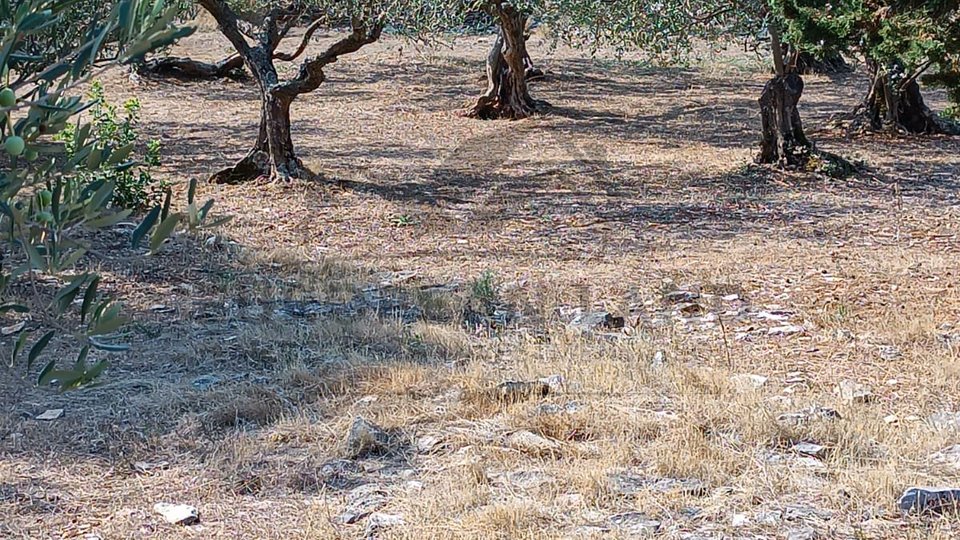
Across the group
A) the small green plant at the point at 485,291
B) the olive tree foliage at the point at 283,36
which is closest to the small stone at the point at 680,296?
the small green plant at the point at 485,291

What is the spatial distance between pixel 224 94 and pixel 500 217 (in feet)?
32.8

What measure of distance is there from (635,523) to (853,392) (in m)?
1.95

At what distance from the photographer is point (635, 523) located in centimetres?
364

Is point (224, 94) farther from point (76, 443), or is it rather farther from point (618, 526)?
point (618, 526)

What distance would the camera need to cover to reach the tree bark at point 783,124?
1185cm

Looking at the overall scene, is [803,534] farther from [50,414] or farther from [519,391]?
[50,414]

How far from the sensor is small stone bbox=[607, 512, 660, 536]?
3.56 metres

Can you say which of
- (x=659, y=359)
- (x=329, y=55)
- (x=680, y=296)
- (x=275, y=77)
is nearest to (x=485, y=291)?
(x=680, y=296)

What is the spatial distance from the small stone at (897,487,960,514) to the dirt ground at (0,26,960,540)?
0.13 ft

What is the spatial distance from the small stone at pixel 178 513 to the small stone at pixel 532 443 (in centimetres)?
130

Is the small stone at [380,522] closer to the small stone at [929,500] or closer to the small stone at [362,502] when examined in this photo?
the small stone at [362,502]

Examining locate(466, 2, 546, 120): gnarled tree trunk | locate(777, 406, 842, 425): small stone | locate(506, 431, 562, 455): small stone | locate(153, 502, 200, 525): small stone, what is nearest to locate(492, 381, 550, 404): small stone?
locate(506, 431, 562, 455): small stone

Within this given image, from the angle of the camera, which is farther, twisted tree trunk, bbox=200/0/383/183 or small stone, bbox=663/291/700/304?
twisted tree trunk, bbox=200/0/383/183

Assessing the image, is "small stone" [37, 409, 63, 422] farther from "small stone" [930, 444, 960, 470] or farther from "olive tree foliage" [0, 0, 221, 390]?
"small stone" [930, 444, 960, 470]
